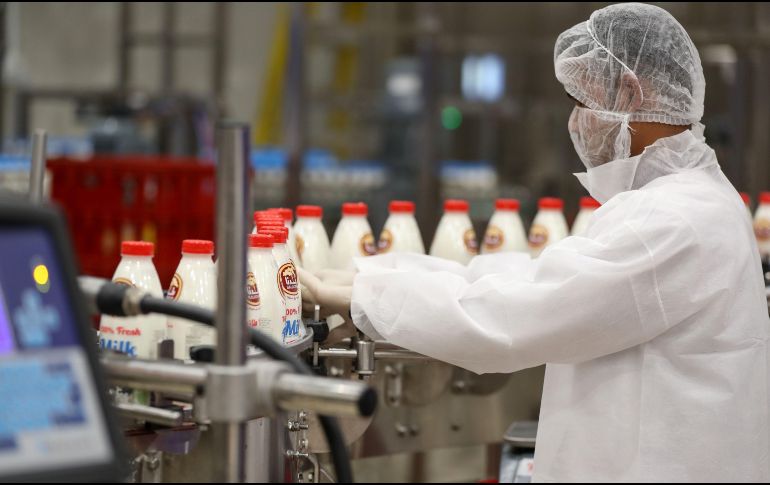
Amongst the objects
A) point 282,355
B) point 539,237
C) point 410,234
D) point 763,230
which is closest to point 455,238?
point 410,234

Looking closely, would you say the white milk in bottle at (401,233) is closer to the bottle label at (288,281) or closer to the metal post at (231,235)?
the bottle label at (288,281)

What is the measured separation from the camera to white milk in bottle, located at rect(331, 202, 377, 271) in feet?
9.27

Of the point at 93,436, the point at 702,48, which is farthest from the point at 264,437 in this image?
the point at 702,48

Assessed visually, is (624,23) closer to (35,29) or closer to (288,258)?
(288,258)

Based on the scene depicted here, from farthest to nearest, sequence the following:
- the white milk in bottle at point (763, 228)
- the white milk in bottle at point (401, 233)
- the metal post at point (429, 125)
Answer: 1. the metal post at point (429, 125)
2. the white milk in bottle at point (763, 228)
3. the white milk in bottle at point (401, 233)

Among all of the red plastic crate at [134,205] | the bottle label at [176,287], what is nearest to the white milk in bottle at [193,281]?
the bottle label at [176,287]

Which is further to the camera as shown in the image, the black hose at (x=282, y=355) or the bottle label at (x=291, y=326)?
the bottle label at (x=291, y=326)

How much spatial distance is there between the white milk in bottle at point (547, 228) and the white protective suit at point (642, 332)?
122cm

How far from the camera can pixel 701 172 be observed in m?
1.97

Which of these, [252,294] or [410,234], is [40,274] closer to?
[252,294]

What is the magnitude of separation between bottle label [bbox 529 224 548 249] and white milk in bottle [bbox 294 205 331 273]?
721 mm

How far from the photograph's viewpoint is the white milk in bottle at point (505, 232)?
125 inches

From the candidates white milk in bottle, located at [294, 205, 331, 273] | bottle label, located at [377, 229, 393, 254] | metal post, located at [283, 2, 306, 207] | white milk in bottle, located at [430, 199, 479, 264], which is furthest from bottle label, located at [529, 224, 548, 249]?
metal post, located at [283, 2, 306, 207]

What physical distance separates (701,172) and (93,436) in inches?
50.9
